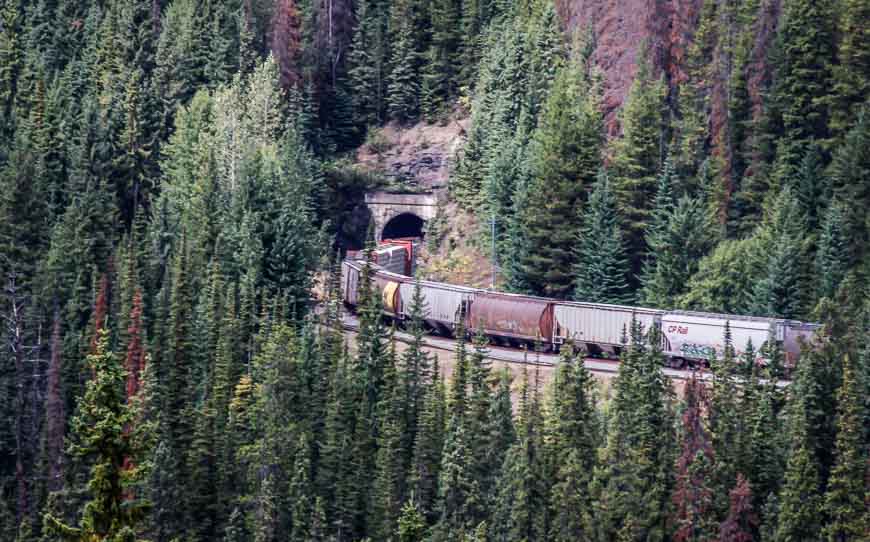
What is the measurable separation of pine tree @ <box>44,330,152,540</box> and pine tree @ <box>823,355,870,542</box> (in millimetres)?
44349

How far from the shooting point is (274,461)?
276 ft

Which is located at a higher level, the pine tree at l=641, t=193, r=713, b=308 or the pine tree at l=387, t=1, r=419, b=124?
the pine tree at l=387, t=1, r=419, b=124

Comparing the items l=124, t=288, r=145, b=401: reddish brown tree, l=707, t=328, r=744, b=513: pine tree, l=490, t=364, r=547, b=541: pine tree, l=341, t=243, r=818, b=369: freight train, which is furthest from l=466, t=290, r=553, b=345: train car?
l=124, t=288, r=145, b=401: reddish brown tree

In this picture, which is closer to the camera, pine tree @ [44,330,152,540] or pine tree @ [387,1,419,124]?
pine tree @ [44,330,152,540]

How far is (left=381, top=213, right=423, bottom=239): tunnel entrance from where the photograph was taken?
129 m

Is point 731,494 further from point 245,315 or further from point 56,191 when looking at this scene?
point 56,191

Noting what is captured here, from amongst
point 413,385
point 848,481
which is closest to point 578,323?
point 413,385

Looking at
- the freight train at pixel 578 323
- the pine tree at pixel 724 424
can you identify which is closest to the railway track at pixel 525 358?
the freight train at pixel 578 323

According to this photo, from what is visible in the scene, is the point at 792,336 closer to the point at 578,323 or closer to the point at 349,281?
the point at 578,323

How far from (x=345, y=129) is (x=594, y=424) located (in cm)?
6200

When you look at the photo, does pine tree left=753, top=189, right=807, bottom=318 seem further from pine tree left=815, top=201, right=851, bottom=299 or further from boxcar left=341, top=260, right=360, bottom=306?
boxcar left=341, top=260, right=360, bottom=306

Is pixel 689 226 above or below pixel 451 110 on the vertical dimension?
below

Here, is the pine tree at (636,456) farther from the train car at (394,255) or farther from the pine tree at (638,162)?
the train car at (394,255)

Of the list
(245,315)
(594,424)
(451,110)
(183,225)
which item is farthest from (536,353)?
(451,110)
